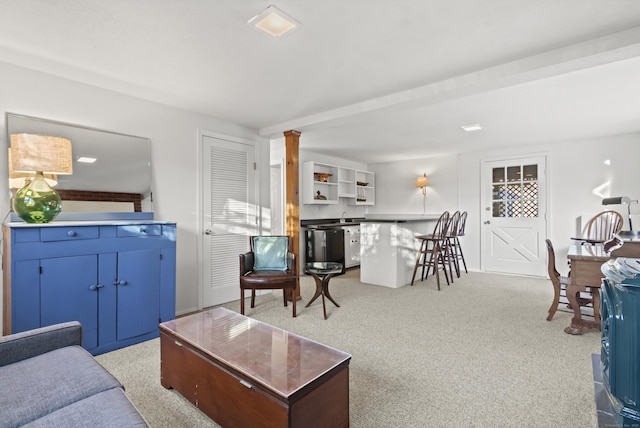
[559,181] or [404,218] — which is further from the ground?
[559,181]

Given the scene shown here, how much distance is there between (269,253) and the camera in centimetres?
366

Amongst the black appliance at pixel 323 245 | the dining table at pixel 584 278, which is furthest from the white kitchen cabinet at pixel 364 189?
the dining table at pixel 584 278

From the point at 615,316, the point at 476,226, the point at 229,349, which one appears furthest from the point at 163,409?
the point at 476,226

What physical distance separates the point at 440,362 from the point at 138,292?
2.53 meters

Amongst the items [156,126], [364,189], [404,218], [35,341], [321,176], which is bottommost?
[35,341]

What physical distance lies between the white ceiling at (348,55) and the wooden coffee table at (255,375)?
6.29ft

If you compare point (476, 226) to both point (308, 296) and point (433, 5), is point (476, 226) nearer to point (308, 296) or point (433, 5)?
point (308, 296)

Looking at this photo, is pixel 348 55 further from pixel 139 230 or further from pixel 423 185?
pixel 423 185

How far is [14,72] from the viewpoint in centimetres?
246

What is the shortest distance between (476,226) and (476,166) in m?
1.15

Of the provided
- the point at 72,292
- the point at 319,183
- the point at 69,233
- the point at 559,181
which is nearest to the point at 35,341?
the point at 72,292

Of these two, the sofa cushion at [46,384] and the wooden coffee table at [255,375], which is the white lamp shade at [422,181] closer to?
the wooden coffee table at [255,375]

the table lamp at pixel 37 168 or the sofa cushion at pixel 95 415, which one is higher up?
the table lamp at pixel 37 168

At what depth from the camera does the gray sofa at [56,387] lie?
1.05 metres
